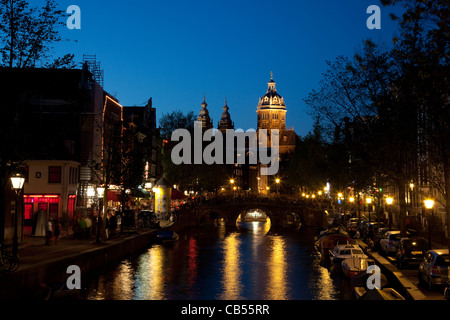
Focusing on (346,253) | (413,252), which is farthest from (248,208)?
(413,252)

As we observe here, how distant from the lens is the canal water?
32.0 meters

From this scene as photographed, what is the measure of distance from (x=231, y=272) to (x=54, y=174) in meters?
20.6

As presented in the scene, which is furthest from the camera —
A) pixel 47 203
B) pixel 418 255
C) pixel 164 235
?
pixel 164 235

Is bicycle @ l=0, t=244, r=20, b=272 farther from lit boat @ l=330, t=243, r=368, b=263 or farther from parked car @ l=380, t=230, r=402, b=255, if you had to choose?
parked car @ l=380, t=230, r=402, b=255

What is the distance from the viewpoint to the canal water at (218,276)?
32031 millimetres

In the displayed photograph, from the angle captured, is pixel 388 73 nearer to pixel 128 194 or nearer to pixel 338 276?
pixel 338 276

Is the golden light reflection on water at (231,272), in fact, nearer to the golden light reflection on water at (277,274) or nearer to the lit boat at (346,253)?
the golden light reflection on water at (277,274)

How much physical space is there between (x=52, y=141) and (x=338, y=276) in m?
20.2

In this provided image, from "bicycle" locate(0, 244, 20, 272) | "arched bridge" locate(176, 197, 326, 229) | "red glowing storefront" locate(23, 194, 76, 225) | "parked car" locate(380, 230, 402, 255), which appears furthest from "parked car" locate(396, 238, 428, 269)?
"arched bridge" locate(176, 197, 326, 229)

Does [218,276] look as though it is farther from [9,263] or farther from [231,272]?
[9,263]

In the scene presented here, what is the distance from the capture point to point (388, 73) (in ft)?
129

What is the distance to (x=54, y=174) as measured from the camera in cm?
5291

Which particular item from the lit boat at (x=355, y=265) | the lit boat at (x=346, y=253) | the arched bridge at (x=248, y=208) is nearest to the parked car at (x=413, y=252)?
the lit boat at (x=355, y=265)

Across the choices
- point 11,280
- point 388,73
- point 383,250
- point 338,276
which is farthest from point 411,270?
point 11,280
